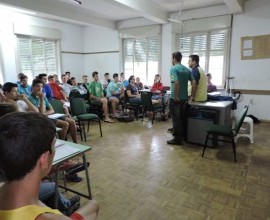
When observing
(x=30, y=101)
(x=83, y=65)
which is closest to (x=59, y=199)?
(x=30, y=101)

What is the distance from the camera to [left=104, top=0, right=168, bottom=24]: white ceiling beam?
484cm

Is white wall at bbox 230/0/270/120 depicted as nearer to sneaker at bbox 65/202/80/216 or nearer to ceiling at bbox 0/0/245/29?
ceiling at bbox 0/0/245/29

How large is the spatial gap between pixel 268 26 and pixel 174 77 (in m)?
3.42

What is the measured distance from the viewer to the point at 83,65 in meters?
9.00

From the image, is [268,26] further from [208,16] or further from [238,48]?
[208,16]

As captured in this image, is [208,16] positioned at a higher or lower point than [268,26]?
higher

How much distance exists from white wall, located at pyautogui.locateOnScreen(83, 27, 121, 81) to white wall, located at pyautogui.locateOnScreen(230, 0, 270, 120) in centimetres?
397

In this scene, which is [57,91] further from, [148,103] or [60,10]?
[148,103]

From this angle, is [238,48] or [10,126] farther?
[238,48]

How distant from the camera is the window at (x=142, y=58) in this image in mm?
7367

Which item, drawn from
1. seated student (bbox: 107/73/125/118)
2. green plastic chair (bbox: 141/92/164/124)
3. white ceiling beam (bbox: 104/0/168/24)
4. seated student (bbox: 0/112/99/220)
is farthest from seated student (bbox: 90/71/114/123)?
seated student (bbox: 0/112/99/220)

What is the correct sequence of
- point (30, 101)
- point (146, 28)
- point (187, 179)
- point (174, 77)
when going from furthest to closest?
point (146, 28) → point (174, 77) → point (30, 101) → point (187, 179)

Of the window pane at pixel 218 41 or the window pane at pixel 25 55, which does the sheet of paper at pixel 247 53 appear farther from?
the window pane at pixel 25 55

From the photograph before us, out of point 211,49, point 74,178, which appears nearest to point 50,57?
point 211,49
